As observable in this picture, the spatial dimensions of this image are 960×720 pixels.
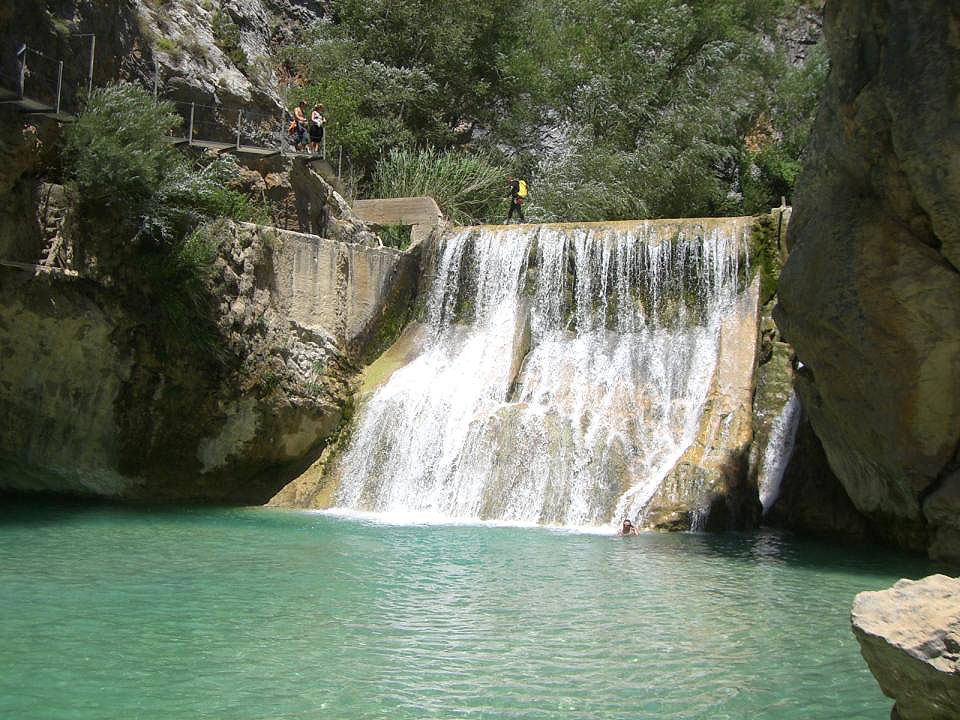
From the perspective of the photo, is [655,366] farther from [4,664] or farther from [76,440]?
[4,664]

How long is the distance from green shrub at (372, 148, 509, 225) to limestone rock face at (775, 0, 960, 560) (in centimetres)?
1332

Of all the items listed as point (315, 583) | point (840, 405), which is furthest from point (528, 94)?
point (315, 583)

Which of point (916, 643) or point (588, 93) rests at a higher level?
point (588, 93)

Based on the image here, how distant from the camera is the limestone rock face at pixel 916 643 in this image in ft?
13.8

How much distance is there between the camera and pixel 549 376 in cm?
1823

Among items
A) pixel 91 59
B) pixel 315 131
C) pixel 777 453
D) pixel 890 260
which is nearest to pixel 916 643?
pixel 890 260

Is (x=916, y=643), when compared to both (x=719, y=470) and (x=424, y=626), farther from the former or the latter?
(x=719, y=470)

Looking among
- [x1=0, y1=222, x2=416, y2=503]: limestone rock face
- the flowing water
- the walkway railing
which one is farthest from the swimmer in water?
the walkway railing

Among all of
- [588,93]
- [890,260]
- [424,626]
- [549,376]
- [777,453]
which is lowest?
[424,626]

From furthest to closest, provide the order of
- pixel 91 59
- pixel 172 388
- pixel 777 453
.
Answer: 1. pixel 172 388
2. pixel 91 59
3. pixel 777 453

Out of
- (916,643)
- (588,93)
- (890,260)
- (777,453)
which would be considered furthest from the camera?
(588,93)

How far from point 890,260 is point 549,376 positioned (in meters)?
7.60

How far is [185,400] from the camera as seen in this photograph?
664 inches

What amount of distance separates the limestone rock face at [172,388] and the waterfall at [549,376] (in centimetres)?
129
